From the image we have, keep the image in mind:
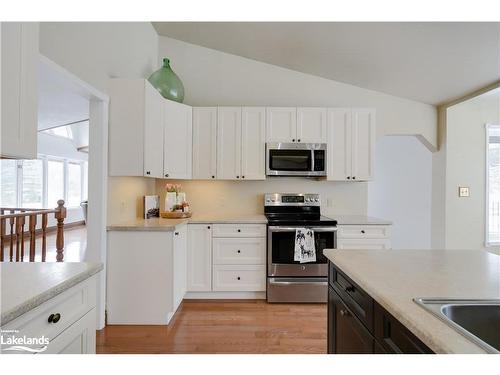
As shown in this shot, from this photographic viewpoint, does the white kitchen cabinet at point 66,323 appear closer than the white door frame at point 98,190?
Yes

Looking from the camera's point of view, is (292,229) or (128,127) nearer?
(128,127)

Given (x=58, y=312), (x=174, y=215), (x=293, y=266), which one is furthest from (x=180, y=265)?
(x=58, y=312)

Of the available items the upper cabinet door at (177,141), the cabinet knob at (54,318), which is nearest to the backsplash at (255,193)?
the upper cabinet door at (177,141)

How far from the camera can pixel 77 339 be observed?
1.15m

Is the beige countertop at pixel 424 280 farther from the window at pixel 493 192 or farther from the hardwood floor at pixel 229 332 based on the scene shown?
the window at pixel 493 192

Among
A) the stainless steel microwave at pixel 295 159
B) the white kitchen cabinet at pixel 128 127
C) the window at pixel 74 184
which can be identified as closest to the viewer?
the white kitchen cabinet at pixel 128 127

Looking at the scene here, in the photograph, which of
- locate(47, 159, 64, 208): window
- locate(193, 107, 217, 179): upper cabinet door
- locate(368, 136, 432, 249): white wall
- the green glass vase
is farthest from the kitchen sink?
locate(47, 159, 64, 208): window

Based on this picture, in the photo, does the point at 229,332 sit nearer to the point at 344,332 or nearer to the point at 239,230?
the point at 239,230

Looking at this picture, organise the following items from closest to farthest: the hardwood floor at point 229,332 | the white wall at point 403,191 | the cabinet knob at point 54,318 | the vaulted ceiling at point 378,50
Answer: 1. the cabinet knob at point 54,318
2. the hardwood floor at point 229,332
3. the vaulted ceiling at point 378,50
4. the white wall at point 403,191

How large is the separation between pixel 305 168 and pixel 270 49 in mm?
1480

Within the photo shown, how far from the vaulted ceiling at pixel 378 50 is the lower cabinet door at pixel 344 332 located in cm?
235

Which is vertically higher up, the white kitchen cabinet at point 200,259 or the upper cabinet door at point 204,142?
the upper cabinet door at point 204,142

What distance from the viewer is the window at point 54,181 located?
772 centimetres

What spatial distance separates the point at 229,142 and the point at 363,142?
1601 millimetres
